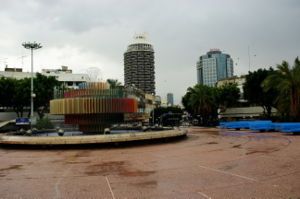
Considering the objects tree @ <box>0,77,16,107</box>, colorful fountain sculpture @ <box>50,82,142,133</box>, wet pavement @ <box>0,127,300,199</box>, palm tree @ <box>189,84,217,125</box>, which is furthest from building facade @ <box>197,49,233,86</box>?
wet pavement @ <box>0,127,300,199</box>

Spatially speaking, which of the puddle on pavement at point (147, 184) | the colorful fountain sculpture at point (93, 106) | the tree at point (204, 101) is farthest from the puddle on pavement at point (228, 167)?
the tree at point (204, 101)

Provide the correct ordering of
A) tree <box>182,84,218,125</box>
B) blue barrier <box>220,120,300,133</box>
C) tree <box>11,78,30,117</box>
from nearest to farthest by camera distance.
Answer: blue barrier <box>220,120,300,133</box> < tree <box>11,78,30,117</box> < tree <box>182,84,218,125</box>

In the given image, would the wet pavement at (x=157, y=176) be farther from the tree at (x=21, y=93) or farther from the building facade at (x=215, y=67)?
the building facade at (x=215, y=67)

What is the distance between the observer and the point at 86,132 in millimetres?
25766

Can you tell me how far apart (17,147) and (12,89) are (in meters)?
40.3

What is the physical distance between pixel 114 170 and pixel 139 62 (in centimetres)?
13867

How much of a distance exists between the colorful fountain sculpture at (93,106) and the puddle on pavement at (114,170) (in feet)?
33.8

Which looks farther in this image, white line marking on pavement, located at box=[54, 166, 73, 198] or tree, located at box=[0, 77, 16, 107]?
tree, located at box=[0, 77, 16, 107]

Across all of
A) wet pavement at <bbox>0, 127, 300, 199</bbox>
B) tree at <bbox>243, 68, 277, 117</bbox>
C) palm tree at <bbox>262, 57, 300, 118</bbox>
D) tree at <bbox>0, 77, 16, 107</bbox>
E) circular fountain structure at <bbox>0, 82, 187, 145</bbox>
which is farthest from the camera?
tree at <bbox>0, 77, 16, 107</bbox>

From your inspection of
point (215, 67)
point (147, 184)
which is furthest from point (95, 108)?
point (215, 67)

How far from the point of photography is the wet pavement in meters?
9.02

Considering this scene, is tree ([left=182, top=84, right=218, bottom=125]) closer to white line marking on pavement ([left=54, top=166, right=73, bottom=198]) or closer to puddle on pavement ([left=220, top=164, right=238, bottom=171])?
puddle on pavement ([left=220, top=164, right=238, bottom=171])

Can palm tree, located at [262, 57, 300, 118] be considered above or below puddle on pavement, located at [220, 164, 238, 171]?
above

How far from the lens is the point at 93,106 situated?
24375mm
